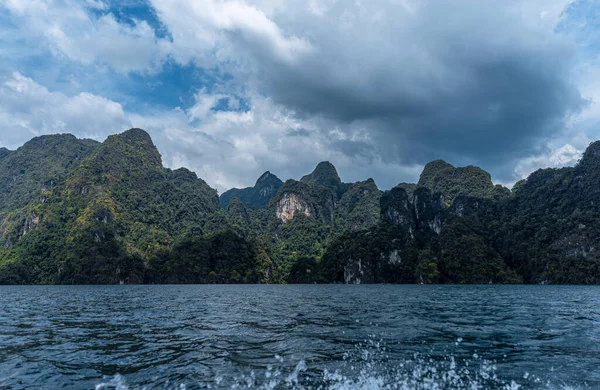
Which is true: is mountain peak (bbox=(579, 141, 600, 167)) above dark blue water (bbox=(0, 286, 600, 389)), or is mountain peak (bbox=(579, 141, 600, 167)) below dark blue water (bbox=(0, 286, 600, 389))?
above

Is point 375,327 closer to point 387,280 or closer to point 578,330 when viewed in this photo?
point 578,330

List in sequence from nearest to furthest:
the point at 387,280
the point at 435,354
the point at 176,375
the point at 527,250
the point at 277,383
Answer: the point at 277,383, the point at 176,375, the point at 435,354, the point at 527,250, the point at 387,280

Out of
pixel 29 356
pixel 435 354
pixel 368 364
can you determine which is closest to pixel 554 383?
pixel 435 354

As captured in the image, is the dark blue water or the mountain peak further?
the mountain peak

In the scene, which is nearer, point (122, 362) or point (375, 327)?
point (122, 362)

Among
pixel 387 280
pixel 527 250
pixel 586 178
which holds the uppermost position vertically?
pixel 586 178

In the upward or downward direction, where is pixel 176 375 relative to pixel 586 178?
downward

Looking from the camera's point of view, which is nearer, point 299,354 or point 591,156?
point 299,354

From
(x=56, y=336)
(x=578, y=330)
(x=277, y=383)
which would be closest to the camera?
(x=277, y=383)

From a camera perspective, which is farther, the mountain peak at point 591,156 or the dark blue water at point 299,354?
the mountain peak at point 591,156

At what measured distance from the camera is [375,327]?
2584 cm

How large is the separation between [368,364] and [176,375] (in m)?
7.80

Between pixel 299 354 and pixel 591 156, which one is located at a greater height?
pixel 591 156

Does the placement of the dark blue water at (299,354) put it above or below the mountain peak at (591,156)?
below
